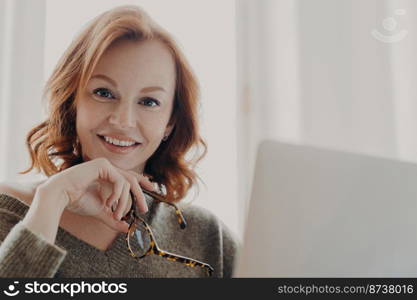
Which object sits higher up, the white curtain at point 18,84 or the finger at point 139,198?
the white curtain at point 18,84

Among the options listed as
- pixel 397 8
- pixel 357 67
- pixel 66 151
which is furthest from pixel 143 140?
pixel 397 8

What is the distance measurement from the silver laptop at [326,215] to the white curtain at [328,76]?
834 millimetres

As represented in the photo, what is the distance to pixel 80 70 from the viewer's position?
1208 millimetres

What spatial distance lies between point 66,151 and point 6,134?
0.55 metres

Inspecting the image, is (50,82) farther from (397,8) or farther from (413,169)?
(397,8)

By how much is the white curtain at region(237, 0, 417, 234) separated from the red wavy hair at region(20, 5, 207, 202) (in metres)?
0.31

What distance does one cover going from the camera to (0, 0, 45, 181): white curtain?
5.71 ft

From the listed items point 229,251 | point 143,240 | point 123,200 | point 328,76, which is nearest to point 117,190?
point 123,200

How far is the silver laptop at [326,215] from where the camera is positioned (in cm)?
69

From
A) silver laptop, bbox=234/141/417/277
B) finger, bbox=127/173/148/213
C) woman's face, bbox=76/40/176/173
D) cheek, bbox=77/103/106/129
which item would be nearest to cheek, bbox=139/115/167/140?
woman's face, bbox=76/40/176/173

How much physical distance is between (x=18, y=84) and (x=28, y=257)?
3.50 ft

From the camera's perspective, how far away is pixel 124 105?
118cm

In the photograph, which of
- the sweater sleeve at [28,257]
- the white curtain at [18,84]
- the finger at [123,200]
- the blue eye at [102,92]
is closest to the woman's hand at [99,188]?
the finger at [123,200]

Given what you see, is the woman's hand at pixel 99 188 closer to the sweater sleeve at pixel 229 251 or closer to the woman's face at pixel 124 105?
the woman's face at pixel 124 105
